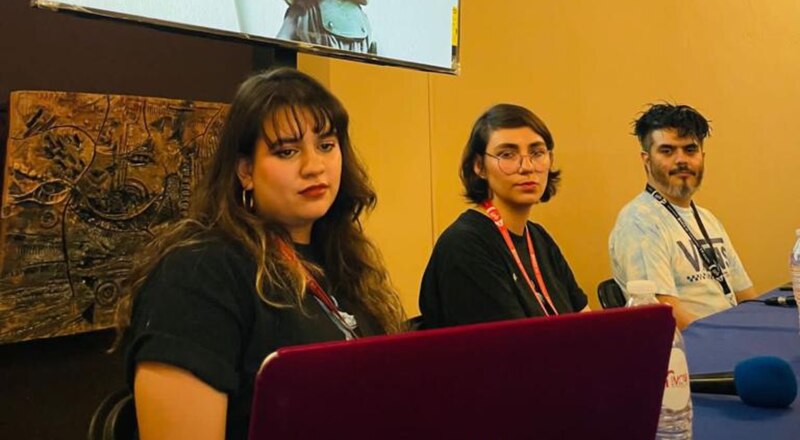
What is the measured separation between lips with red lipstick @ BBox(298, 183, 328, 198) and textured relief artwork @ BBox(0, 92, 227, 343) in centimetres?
49

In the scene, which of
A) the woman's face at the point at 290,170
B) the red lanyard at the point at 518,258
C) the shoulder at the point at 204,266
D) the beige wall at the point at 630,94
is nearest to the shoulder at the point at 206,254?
the shoulder at the point at 204,266

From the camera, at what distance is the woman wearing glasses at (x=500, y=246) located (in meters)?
1.71

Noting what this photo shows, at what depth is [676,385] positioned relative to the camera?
0.88m

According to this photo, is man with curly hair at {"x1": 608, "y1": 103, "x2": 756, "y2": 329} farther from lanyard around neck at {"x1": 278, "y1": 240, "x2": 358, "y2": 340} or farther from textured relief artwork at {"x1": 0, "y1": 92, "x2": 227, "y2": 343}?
textured relief artwork at {"x1": 0, "y1": 92, "x2": 227, "y2": 343}

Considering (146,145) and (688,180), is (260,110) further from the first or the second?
(688,180)

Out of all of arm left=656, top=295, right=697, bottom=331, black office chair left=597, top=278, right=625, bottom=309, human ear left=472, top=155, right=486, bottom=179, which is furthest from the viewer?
arm left=656, top=295, right=697, bottom=331

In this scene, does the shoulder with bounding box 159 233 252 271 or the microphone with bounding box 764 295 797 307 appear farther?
the microphone with bounding box 764 295 797 307

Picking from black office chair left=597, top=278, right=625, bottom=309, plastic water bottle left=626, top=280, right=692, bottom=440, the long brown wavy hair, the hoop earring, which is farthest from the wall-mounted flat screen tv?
plastic water bottle left=626, top=280, right=692, bottom=440

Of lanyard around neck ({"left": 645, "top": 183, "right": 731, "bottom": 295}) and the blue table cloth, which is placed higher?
lanyard around neck ({"left": 645, "top": 183, "right": 731, "bottom": 295})

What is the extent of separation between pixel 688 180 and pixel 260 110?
2088 mm

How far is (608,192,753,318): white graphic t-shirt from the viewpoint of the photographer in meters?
2.41

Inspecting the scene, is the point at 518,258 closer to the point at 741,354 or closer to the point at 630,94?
the point at 741,354

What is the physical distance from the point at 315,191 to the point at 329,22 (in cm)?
A: 66

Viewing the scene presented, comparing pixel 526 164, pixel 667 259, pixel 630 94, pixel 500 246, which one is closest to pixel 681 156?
pixel 667 259
